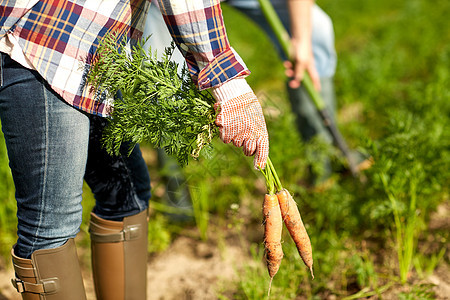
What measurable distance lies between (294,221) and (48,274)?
736mm

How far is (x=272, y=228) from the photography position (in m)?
1.34

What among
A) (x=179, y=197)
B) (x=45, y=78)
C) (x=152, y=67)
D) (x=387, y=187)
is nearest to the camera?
(x=45, y=78)

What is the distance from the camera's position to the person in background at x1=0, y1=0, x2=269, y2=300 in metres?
1.11

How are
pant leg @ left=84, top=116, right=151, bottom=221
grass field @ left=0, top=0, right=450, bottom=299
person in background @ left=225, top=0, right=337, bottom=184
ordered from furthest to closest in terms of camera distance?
person in background @ left=225, top=0, right=337, bottom=184, grass field @ left=0, top=0, right=450, bottom=299, pant leg @ left=84, top=116, right=151, bottom=221

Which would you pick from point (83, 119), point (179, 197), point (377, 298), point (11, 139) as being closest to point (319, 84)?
point (179, 197)

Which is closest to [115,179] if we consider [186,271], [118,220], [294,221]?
[118,220]

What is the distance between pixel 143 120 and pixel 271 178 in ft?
1.29

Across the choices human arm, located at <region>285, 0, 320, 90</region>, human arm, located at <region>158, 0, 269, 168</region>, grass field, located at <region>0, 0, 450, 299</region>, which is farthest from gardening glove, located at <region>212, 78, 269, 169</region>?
human arm, located at <region>285, 0, 320, 90</region>

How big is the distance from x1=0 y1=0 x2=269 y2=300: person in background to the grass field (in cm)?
22

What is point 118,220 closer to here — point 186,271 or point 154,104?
point 154,104

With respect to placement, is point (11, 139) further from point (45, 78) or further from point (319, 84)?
point (319, 84)

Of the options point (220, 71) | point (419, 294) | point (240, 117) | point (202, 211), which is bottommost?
point (202, 211)

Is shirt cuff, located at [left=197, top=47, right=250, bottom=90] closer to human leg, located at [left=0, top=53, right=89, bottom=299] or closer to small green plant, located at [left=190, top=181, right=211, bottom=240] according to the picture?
human leg, located at [left=0, top=53, right=89, bottom=299]

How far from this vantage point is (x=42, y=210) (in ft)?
3.90
